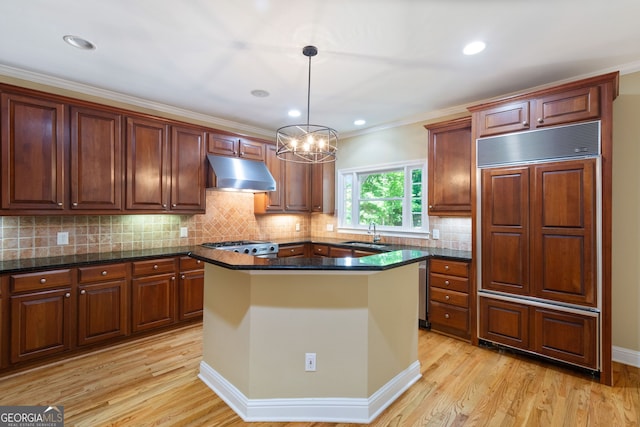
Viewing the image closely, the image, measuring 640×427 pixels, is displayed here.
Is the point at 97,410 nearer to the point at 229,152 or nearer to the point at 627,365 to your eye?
the point at 229,152

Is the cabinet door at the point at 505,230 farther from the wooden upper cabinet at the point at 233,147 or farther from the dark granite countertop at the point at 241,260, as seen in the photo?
the wooden upper cabinet at the point at 233,147

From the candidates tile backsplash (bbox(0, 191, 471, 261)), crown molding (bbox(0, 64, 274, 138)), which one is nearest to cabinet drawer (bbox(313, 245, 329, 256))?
tile backsplash (bbox(0, 191, 471, 261))

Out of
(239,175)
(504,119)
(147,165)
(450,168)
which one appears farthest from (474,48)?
(147,165)

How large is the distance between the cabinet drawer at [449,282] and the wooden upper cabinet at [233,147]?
283 centimetres

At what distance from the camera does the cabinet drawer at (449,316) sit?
3283 mm

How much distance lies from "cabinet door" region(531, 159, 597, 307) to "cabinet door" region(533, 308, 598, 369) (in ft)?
0.50

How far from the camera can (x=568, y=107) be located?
2660 millimetres

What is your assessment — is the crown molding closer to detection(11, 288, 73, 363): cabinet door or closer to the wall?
detection(11, 288, 73, 363): cabinet door

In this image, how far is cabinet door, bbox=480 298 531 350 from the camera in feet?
9.43

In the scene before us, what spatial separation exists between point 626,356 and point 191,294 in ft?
14.1

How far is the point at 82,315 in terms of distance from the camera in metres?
2.88

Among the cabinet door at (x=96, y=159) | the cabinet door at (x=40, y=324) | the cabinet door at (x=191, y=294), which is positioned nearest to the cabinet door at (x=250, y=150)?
the cabinet door at (x=96, y=159)

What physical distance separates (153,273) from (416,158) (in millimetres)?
3467

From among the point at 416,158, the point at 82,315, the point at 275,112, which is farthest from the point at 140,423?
the point at 416,158
